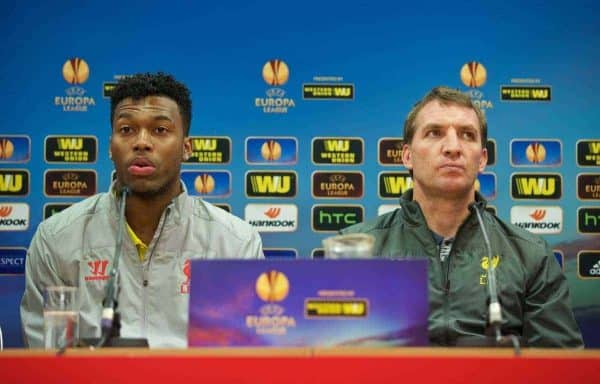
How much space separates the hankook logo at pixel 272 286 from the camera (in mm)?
1486

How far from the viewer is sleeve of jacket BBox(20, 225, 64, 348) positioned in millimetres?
2385

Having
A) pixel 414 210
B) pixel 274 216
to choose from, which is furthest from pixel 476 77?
pixel 414 210

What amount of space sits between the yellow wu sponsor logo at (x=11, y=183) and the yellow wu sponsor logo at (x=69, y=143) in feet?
0.94

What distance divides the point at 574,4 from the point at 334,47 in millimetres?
1416

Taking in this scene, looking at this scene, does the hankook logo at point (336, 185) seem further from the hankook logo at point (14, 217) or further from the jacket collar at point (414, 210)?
the hankook logo at point (14, 217)

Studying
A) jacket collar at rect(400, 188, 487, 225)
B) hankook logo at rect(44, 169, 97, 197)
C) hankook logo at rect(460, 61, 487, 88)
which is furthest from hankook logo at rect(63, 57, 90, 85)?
jacket collar at rect(400, 188, 487, 225)

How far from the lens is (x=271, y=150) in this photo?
3994 millimetres

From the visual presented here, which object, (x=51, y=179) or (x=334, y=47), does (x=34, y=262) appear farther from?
(x=334, y=47)

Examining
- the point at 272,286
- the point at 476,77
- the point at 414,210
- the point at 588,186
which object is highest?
the point at 476,77

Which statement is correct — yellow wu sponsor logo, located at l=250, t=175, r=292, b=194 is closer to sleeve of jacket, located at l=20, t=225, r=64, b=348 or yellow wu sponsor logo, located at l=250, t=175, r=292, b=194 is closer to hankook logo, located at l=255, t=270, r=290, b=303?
sleeve of jacket, located at l=20, t=225, r=64, b=348

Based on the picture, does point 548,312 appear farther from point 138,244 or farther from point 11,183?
point 11,183

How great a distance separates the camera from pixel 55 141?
3975 mm

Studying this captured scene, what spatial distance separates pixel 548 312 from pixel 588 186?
6.52ft

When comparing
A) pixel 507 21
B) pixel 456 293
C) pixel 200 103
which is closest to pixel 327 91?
pixel 200 103
